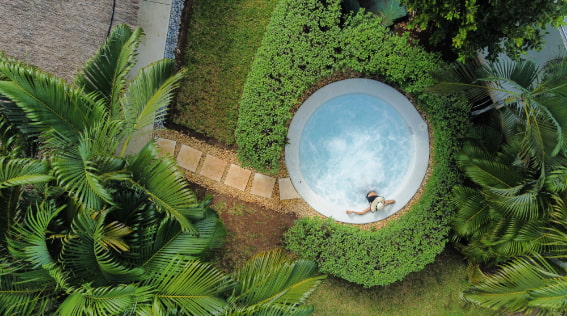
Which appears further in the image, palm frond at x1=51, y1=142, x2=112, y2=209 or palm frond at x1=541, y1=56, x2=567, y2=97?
palm frond at x1=541, y1=56, x2=567, y2=97

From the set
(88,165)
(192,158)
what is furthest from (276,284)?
(192,158)

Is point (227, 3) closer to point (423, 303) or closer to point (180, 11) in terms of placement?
point (180, 11)

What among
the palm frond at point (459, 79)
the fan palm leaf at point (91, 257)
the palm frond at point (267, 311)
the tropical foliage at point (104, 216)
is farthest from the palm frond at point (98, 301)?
the palm frond at point (459, 79)

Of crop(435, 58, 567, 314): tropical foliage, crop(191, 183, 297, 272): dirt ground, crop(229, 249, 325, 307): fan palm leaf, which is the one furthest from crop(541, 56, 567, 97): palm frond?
crop(191, 183, 297, 272): dirt ground

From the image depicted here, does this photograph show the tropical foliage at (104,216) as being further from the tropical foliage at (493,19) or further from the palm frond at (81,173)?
the tropical foliage at (493,19)

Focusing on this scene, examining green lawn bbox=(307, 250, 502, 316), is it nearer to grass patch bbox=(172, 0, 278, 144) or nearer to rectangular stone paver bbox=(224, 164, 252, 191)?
rectangular stone paver bbox=(224, 164, 252, 191)

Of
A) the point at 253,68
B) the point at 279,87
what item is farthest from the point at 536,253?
the point at 253,68
